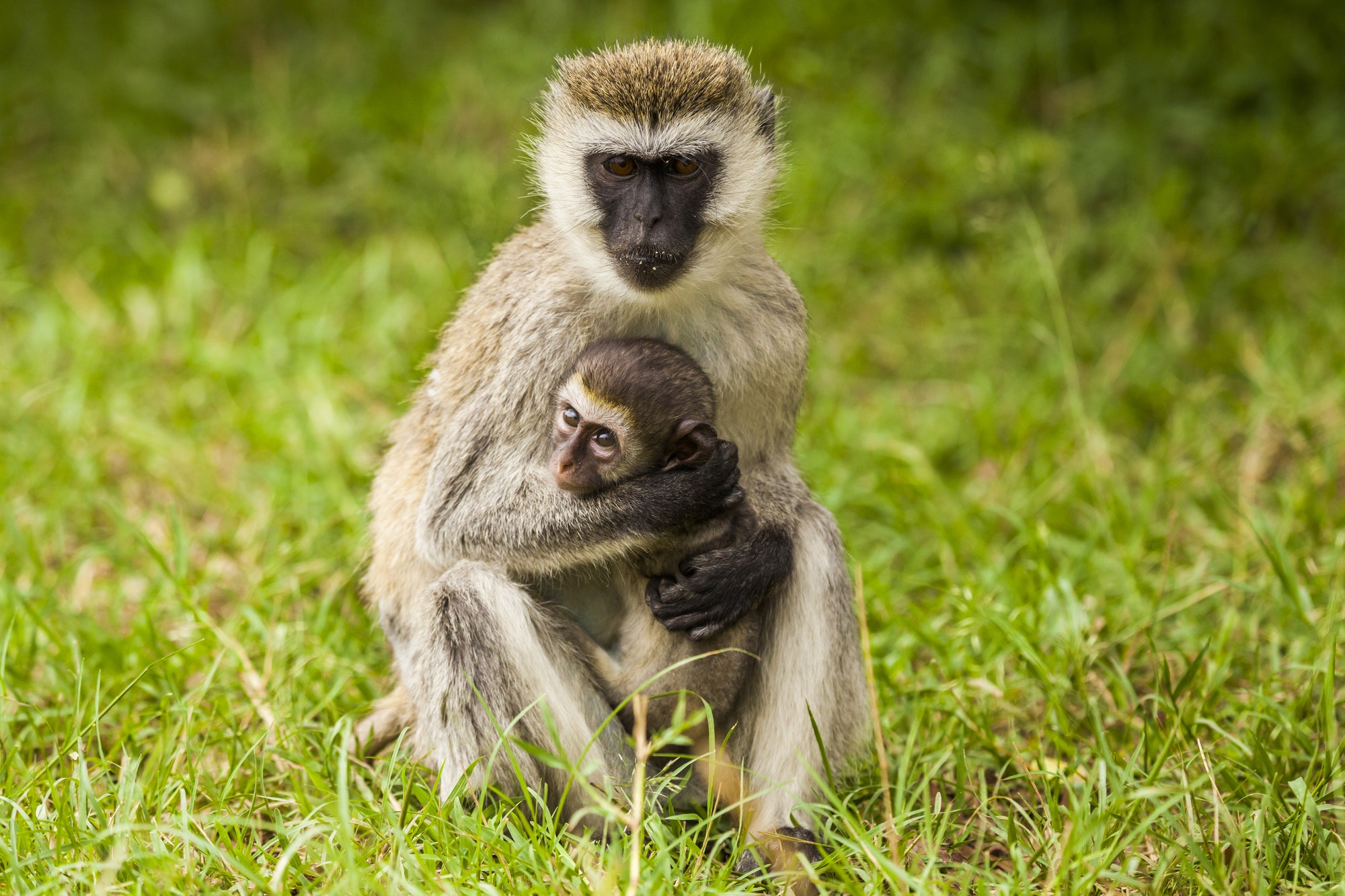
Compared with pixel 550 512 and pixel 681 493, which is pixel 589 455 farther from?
pixel 681 493

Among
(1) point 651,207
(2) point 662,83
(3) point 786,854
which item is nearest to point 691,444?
(1) point 651,207

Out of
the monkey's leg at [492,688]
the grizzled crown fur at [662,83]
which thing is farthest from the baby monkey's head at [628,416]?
the grizzled crown fur at [662,83]

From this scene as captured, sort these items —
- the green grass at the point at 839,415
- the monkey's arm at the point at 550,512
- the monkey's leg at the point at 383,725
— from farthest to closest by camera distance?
the monkey's leg at the point at 383,725, the monkey's arm at the point at 550,512, the green grass at the point at 839,415

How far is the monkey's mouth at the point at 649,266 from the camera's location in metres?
3.82

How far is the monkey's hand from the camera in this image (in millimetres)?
Answer: 3818

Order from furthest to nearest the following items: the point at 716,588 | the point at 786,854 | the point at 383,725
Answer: the point at 383,725 → the point at 716,588 → the point at 786,854

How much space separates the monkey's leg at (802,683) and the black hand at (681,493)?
0.43 m

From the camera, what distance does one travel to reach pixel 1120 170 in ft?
26.5

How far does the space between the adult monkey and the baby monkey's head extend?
79 millimetres

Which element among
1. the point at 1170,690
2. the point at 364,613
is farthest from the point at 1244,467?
the point at 364,613

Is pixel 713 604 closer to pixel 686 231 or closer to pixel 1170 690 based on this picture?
pixel 686 231

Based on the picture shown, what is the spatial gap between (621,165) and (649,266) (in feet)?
1.31

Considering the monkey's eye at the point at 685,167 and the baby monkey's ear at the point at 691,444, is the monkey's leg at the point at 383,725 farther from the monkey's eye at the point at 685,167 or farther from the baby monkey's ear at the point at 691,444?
the monkey's eye at the point at 685,167

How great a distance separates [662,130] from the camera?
3910 millimetres
